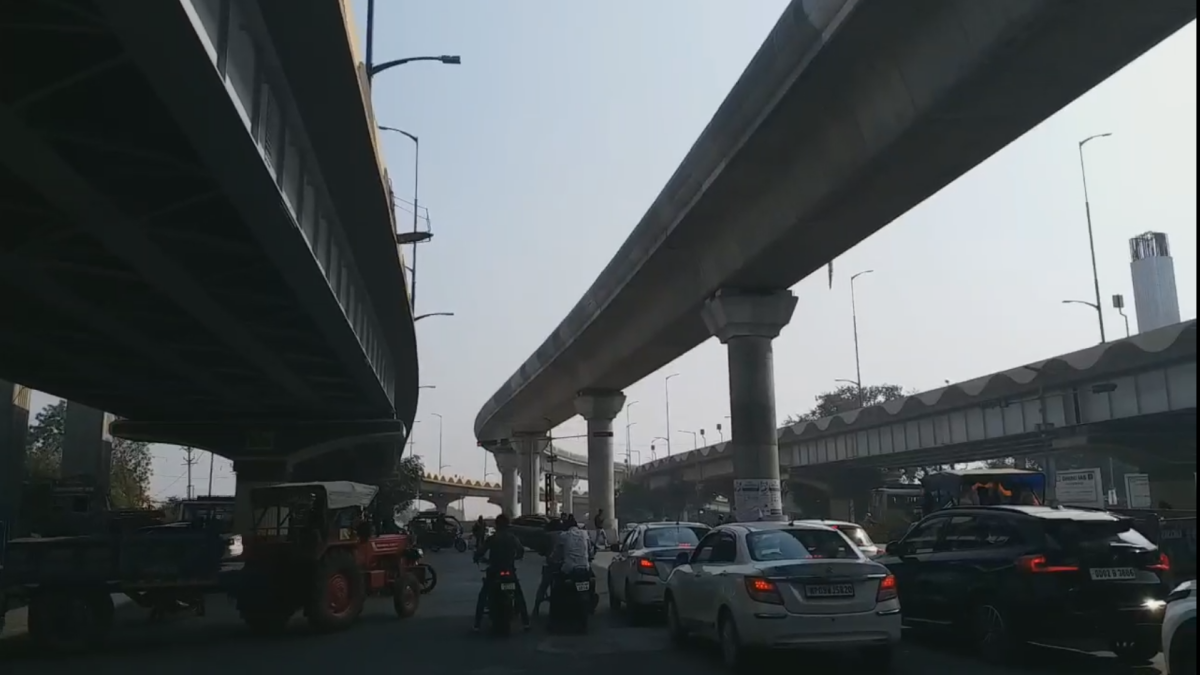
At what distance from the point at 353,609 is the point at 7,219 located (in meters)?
7.80

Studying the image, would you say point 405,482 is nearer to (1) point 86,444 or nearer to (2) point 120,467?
(2) point 120,467

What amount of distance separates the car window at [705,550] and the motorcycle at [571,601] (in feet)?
9.23

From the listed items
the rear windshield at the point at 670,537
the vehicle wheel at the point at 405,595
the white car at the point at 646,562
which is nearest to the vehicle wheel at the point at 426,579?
the vehicle wheel at the point at 405,595

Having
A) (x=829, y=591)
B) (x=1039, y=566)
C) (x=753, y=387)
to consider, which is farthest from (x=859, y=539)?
(x=753, y=387)

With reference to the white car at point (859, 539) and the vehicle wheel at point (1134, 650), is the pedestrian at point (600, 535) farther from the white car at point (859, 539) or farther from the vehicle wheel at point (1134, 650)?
the vehicle wheel at point (1134, 650)

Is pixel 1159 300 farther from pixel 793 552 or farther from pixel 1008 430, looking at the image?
pixel 793 552

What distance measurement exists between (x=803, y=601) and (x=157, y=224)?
11.1 m

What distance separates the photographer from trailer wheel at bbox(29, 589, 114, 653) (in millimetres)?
14633

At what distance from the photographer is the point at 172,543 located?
15.8 meters

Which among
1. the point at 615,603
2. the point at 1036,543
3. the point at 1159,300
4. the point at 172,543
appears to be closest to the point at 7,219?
the point at 172,543

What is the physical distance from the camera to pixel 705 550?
45.0 ft

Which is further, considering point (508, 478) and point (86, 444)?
point (508, 478)

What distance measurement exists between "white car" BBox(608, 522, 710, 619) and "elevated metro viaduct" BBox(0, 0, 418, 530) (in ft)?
23.3

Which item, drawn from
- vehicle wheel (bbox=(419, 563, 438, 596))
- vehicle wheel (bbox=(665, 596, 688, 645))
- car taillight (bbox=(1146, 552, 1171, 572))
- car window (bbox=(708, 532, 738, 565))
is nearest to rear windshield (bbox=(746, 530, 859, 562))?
car window (bbox=(708, 532, 738, 565))
